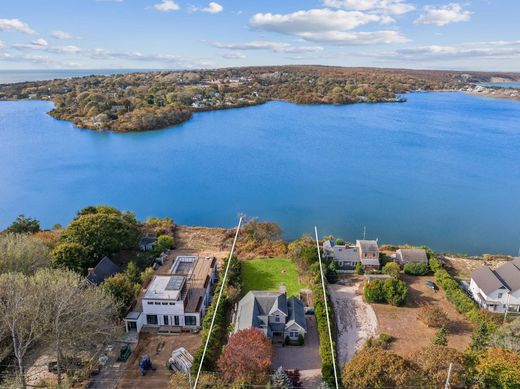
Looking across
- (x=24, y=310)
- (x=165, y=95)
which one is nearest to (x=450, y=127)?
(x=165, y=95)

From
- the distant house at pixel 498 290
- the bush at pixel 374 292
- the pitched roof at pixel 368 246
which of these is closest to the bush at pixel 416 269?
the pitched roof at pixel 368 246

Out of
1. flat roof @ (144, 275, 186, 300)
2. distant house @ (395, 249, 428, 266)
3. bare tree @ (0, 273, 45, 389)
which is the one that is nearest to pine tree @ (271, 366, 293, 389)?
flat roof @ (144, 275, 186, 300)

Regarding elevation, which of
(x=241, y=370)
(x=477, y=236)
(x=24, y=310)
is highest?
(x=24, y=310)

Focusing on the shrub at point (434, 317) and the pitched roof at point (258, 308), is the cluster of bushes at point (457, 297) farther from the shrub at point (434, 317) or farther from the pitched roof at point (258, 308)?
the pitched roof at point (258, 308)

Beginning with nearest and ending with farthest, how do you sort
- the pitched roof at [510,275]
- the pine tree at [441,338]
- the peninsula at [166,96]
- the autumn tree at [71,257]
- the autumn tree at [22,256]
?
the pine tree at [441,338], the autumn tree at [22,256], the autumn tree at [71,257], the pitched roof at [510,275], the peninsula at [166,96]

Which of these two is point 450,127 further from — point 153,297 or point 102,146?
point 153,297

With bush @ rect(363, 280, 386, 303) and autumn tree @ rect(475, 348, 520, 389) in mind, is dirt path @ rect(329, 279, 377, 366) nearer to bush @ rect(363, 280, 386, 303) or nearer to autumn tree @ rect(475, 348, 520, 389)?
bush @ rect(363, 280, 386, 303)
